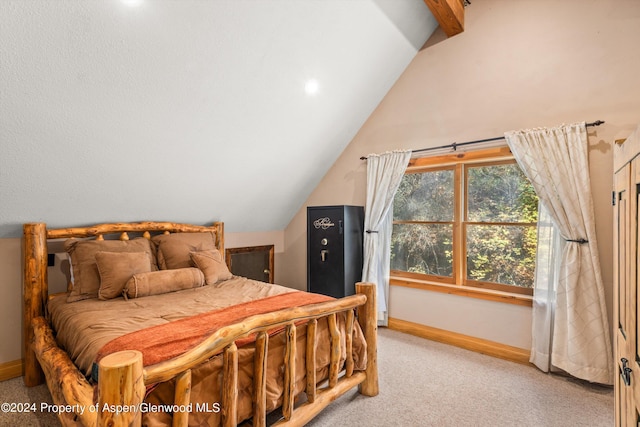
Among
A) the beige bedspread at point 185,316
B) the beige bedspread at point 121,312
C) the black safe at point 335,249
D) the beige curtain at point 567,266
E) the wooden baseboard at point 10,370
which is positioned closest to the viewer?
the beige bedspread at point 185,316

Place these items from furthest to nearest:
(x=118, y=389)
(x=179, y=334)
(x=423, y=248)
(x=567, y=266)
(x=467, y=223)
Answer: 1. (x=423, y=248)
2. (x=467, y=223)
3. (x=567, y=266)
4. (x=179, y=334)
5. (x=118, y=389)

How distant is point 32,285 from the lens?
2434 mm

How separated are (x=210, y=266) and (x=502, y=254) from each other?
9.07 ft

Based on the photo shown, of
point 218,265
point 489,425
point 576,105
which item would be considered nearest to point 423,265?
point 489,425

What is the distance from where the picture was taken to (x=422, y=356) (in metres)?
2.87

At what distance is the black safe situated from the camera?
138 inches

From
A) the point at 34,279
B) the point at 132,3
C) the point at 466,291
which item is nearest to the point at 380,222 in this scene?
the point at 466,291

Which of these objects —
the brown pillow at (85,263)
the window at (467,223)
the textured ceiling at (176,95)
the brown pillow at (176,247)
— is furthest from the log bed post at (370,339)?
the brown pillow at (85,263)

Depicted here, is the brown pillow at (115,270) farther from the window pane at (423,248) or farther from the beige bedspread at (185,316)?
the window pane at (423,248)

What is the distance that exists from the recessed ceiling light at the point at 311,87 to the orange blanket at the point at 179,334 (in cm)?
195

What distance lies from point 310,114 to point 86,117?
188cm

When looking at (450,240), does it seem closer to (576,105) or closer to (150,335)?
(576,105)

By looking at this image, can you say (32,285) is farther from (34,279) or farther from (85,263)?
(85,263)

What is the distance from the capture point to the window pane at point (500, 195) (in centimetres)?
287
